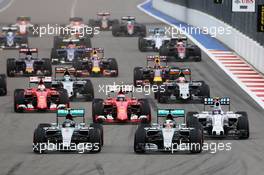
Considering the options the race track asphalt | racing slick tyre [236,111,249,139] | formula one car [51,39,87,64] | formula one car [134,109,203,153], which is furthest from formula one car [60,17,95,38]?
formula one car [134,109,203,153]

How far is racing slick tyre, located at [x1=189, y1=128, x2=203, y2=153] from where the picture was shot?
29000 mm

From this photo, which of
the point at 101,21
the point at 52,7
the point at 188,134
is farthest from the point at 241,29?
the point at 52,7

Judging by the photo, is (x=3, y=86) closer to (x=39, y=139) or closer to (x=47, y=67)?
(x=47, y=67)

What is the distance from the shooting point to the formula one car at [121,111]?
34.1 m

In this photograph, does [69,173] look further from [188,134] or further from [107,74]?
[107,74]

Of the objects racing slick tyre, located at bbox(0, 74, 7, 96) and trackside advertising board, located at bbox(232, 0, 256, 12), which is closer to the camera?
racing slick tyre, located at bbox(0, 74, 7, 96)

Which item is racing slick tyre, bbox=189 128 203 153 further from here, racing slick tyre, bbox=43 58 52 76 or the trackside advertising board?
the trackside advertising board

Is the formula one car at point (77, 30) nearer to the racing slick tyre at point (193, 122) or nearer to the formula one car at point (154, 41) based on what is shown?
the formula one car at point (154, 41)

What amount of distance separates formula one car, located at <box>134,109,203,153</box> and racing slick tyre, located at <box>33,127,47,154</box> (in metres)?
2.19

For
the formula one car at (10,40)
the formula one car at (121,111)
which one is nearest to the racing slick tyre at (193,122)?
the formula one car at (121,111)

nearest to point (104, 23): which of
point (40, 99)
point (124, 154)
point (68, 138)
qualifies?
point (40, 99)

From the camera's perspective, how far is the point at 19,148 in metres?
30.2

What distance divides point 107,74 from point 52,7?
185 ft

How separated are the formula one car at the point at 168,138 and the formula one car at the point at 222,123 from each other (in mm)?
1875
